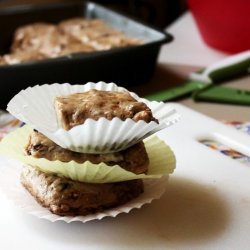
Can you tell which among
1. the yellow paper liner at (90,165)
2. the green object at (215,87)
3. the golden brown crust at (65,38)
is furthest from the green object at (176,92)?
the yellow paper liner at (90,165)

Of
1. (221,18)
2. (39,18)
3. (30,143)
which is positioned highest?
(30,143)

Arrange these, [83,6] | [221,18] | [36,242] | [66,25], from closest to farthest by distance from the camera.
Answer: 1. [36,242]
2. [221,18]
3. [66,25]
4. [83,6]

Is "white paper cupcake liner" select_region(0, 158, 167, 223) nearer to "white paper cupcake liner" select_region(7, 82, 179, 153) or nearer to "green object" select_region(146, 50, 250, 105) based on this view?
"white paper cupcake liner" select_region(7, 82, 179, 153)

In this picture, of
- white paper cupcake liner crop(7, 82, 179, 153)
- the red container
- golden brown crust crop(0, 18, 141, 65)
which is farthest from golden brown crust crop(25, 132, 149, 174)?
the red container

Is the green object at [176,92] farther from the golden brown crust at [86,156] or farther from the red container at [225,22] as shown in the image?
the golden brown crust at [86,156]

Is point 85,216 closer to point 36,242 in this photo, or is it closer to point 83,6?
point 36,242

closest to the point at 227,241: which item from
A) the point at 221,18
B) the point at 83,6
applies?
the point at 221,18

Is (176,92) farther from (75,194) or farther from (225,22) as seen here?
(75,194)

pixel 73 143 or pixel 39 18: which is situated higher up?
pixel 73 143

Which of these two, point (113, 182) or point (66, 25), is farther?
point (66, 25)
